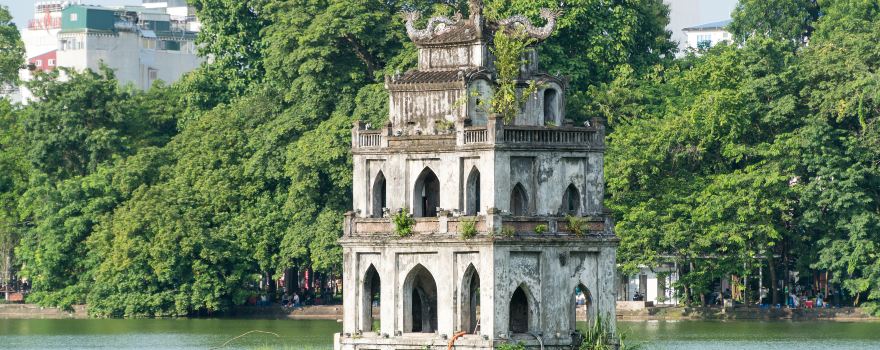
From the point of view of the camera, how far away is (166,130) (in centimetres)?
10888

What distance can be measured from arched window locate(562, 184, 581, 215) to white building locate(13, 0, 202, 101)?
8678 centimetres

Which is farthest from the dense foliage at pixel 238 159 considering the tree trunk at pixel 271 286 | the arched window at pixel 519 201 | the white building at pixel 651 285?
the arched window at pixel 519 201

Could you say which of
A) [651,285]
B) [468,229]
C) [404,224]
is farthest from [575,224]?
[651,285]

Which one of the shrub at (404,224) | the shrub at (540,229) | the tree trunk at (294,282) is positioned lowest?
the tree trunk at (294,282)

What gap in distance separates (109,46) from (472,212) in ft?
317

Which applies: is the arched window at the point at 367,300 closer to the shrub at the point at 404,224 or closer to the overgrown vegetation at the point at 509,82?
the shrub at the point at 404,224

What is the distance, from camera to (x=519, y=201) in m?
56.1

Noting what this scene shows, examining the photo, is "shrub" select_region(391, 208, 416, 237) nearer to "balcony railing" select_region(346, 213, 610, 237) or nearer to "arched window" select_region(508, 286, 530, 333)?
"balcony railing" select_region(346, 213, 610, 237)

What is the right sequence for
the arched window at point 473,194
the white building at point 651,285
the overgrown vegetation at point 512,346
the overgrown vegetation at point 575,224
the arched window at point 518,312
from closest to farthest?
the overgrown vegetation at point 512,346, the overgrown vegetation at point 575,224, the arched window at point 473,194, the arched window at point 518,312, the white building at point 651,285

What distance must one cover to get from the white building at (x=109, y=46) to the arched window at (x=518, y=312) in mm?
86088

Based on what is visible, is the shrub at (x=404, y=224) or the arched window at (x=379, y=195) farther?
the arched window at (x=379, y=195)

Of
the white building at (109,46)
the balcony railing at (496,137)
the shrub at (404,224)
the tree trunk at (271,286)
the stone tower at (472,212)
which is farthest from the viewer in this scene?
the white building at (109,46)

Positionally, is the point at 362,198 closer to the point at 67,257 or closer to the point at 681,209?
the point at 681,209

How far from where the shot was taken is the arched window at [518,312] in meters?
56.7
